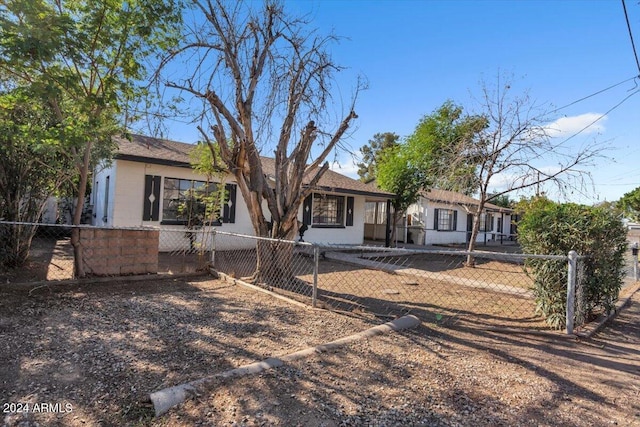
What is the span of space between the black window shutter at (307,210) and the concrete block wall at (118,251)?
704 centimetres

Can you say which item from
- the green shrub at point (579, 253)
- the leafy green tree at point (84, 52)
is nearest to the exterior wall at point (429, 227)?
the green shrub at point (579, 253)

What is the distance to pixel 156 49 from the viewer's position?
231 inches

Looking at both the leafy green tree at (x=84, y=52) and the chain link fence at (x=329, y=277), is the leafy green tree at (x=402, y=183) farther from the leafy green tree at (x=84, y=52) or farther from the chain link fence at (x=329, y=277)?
the leafy green tree at (x=84, y=52)

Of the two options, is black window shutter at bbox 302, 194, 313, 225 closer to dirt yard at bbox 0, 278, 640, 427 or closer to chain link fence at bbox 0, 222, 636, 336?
chain link fence at bbox 0, 222, 636, 336

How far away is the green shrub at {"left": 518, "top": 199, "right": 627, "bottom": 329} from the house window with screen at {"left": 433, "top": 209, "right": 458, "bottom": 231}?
47.3 feet

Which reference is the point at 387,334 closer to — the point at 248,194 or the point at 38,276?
the point at 248,194

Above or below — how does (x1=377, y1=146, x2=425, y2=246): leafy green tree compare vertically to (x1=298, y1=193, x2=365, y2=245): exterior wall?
above

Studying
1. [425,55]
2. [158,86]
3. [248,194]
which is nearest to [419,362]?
[248,194]

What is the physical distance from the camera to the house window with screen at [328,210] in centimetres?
1380

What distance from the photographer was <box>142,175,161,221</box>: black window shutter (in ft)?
31.9

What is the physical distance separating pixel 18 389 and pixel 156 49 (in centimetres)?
526

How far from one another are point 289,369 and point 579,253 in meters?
4.18

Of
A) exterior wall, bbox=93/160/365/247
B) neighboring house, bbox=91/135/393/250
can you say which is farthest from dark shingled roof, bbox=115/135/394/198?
exterior wall, bbox=93/160/365/247

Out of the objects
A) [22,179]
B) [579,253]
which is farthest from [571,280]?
[22,179]
